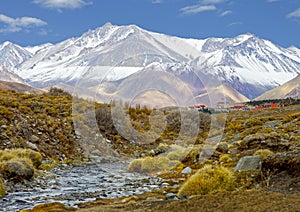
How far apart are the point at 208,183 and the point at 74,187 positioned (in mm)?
5942

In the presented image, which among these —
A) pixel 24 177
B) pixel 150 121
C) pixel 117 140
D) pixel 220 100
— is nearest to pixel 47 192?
pixel 24 177

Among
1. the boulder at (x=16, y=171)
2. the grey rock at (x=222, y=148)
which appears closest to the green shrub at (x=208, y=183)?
the boulder at (x=16, y=171)

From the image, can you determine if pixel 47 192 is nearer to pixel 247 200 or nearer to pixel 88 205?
pixel 88 205

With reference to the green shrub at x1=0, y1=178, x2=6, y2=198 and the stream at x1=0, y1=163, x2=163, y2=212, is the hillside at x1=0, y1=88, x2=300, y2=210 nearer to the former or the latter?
the stream at x1=0, y1=163, x2=163, y2=212

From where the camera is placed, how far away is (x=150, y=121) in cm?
3384

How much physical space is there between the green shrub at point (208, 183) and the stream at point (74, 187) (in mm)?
2724

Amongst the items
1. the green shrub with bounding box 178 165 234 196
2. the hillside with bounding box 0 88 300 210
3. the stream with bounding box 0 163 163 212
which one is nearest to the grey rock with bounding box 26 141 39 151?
the hillside with bounding box 0 88 300 210

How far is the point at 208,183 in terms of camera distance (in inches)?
422

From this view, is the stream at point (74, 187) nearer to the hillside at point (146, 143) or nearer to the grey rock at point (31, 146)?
the hillside at point (146, 143)

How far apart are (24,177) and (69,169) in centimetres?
569

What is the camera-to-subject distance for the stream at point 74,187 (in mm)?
11875

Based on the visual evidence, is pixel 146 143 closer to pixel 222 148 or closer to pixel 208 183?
pixel 222 148

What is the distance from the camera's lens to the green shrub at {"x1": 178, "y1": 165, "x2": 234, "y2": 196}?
10.5 metres

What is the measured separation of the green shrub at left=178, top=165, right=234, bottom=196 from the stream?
2.72 m
